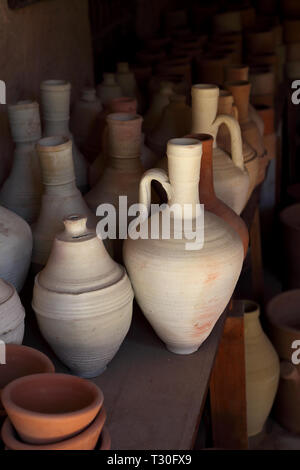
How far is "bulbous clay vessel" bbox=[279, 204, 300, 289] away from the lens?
303 cm

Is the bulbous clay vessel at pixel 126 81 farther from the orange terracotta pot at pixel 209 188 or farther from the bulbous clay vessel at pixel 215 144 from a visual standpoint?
the orange terracotta pot at pixel 209 188

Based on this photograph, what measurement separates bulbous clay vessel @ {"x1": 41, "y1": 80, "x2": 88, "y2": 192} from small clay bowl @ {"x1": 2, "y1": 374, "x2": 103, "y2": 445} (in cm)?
97

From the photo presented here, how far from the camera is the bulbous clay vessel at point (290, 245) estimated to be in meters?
3.03

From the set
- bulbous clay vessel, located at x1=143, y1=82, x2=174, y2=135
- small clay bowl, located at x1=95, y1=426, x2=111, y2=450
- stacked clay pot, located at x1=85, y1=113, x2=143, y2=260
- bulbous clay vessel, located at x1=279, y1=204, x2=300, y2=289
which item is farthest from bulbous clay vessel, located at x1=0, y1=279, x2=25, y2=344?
bulbous clay vessel, located at x1=279, y1=204, x2=300, y2=289

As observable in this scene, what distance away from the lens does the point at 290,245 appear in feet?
10.1

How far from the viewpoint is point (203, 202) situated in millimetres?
1577

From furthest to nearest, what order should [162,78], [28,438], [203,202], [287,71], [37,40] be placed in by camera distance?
[287,71] < [162,78] < [37,40] < [203,202] < [28,438]

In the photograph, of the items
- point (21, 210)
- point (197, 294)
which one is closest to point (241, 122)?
point (21, 210)

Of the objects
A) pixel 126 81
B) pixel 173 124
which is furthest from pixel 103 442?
pixel 126 81

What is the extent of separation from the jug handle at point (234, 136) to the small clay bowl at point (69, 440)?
3.22ft

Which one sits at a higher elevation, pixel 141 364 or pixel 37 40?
pixel 37 40

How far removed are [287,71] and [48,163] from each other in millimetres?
2843

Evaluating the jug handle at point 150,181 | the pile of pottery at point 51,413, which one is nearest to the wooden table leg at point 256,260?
the jug handle at point 150,181

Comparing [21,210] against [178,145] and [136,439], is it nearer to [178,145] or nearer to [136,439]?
[178,145]
